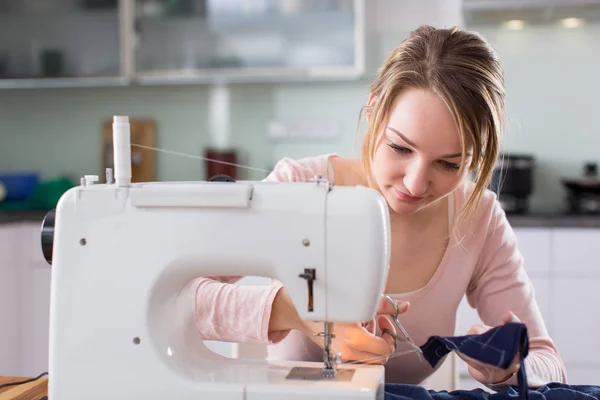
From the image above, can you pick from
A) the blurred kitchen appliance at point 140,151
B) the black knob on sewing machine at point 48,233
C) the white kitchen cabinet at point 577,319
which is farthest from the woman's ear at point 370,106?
the blurred kitchen appliance at point 140,151

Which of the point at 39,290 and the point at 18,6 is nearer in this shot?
the point at 39,290

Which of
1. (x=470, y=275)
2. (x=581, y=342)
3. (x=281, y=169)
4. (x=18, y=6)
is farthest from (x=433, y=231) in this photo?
(x=18, y=6)

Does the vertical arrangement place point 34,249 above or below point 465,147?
below

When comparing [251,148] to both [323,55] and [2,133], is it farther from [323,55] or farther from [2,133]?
[2,133]

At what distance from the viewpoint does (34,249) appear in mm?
3281

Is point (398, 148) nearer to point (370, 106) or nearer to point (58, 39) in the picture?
point (370, 106)

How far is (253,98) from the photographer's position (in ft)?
12.3

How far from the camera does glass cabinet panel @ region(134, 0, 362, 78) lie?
342cm

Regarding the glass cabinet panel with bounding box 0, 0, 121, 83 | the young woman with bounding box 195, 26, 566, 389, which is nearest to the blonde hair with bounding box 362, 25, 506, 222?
the young woman with bounding box 195, 26, 566, 389

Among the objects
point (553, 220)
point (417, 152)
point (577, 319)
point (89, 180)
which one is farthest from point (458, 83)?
point (577, 319)

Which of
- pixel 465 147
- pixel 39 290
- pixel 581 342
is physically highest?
pixel 465 147

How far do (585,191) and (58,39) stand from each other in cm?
246

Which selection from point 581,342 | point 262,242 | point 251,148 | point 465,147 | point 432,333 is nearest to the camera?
point 262,242

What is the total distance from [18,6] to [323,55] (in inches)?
56.8
